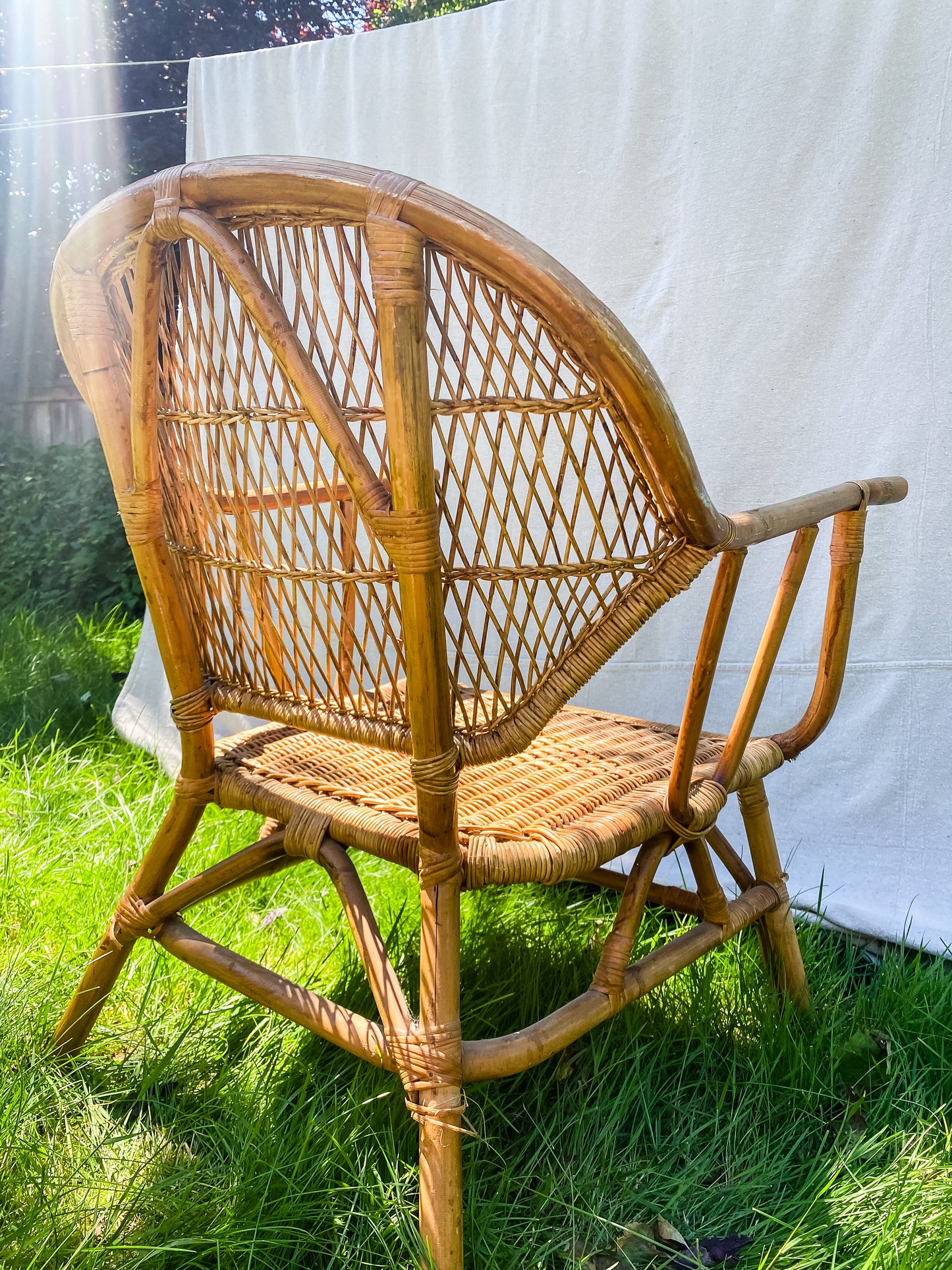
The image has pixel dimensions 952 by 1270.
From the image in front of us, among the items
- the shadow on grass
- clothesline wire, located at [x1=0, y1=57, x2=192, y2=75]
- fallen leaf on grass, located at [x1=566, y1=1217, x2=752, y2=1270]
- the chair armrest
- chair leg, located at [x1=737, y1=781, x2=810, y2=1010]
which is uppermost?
clothesline wire, located at [x1=0, y1=57, x2=192, y2=75]

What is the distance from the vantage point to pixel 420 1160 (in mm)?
1000

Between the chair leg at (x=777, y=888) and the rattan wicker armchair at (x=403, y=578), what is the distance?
7 cm

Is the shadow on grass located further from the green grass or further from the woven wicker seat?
the woven wicker seat

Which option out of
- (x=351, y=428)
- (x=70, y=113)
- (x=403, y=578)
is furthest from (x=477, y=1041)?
(x=70, y=113)

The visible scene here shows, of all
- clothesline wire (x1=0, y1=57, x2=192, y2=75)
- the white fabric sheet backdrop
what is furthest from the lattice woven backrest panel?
clothesline wire (x1=0, y1=57, x2=192, y2=75)

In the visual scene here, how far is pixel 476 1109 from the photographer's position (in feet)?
4.42

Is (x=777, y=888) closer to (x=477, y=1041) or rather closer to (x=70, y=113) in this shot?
(x=477, y=1041)

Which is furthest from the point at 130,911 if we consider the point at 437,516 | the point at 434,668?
the point at 437,516

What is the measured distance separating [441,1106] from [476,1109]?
392 mm

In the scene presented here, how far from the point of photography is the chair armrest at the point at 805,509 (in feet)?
3.35

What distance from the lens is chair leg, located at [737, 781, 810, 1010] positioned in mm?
1433

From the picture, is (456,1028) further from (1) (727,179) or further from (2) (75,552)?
(2) (75,552)

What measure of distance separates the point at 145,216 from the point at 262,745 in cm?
66

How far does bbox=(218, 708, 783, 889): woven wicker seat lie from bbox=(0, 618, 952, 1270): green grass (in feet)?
1.20
